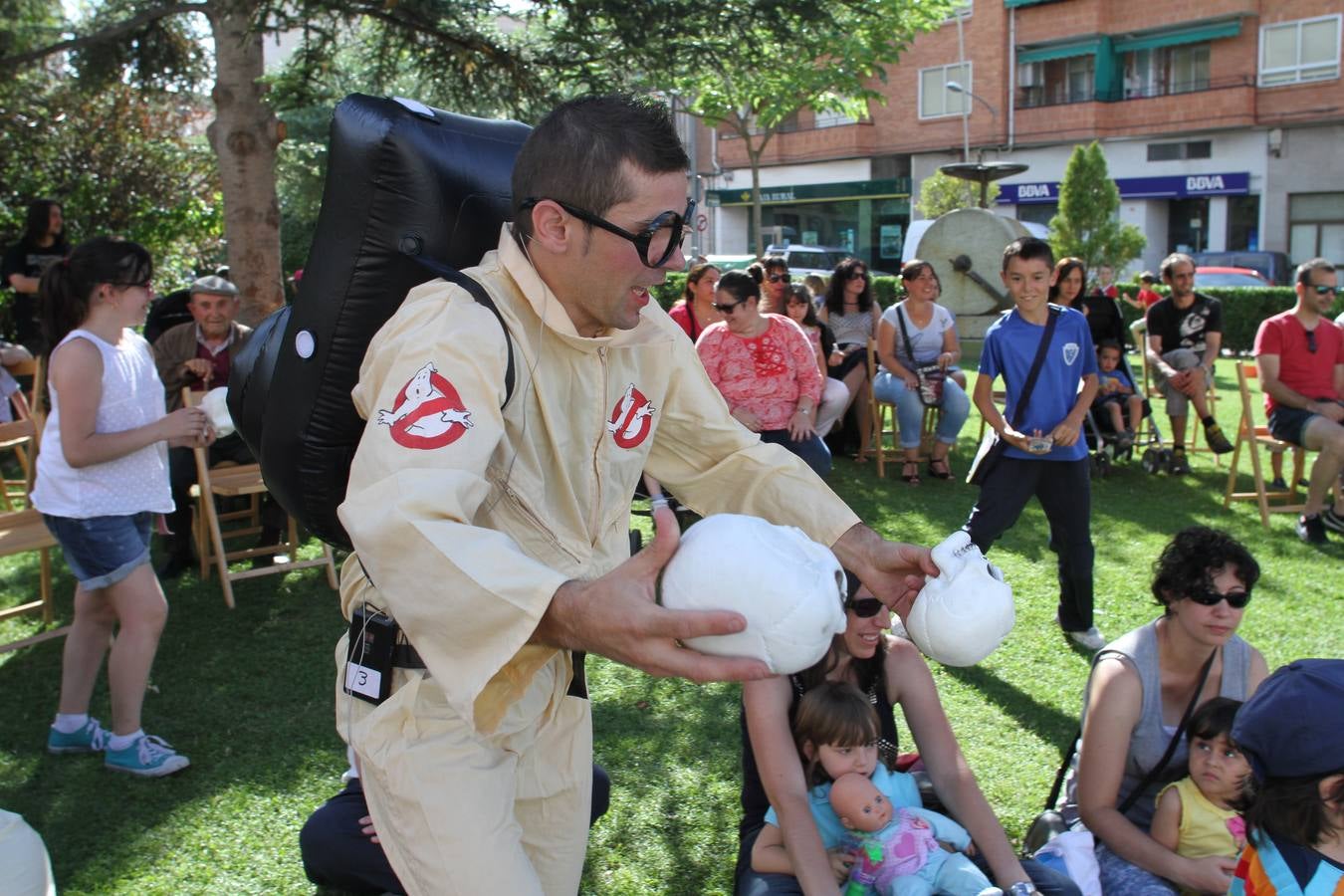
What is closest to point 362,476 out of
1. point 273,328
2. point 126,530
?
point 273,328

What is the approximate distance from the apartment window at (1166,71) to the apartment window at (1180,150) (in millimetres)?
1518

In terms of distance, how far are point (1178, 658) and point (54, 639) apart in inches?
211

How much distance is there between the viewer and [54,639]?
19.1ft

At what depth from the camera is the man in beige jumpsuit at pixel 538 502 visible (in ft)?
5.02

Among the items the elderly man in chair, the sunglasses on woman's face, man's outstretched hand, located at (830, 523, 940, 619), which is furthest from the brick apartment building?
man's outstretched hand, located at (830, 523, 940, 619)

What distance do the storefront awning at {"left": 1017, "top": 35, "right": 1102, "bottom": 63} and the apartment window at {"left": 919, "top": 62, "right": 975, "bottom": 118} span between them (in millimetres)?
1789

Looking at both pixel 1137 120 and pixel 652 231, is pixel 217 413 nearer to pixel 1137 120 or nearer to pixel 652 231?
pixel 652 231

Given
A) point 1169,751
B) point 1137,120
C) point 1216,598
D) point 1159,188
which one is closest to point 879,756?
point 1169,751

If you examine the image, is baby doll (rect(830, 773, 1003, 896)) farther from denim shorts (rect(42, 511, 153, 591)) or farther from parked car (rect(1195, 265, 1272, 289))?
parked car (rect(1195, 265, 1272, 289))

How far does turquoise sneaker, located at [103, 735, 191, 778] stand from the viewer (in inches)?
170

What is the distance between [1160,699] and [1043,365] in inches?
103

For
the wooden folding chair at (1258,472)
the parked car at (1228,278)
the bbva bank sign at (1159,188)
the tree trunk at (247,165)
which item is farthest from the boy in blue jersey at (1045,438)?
the bbva bank sign at (1159,188)

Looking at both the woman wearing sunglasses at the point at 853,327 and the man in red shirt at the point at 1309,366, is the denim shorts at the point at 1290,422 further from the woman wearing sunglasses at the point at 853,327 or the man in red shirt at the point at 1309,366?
the woman wearing sunglasses at the point at 853,327

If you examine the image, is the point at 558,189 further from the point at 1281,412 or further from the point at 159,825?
the point at 1281,412
